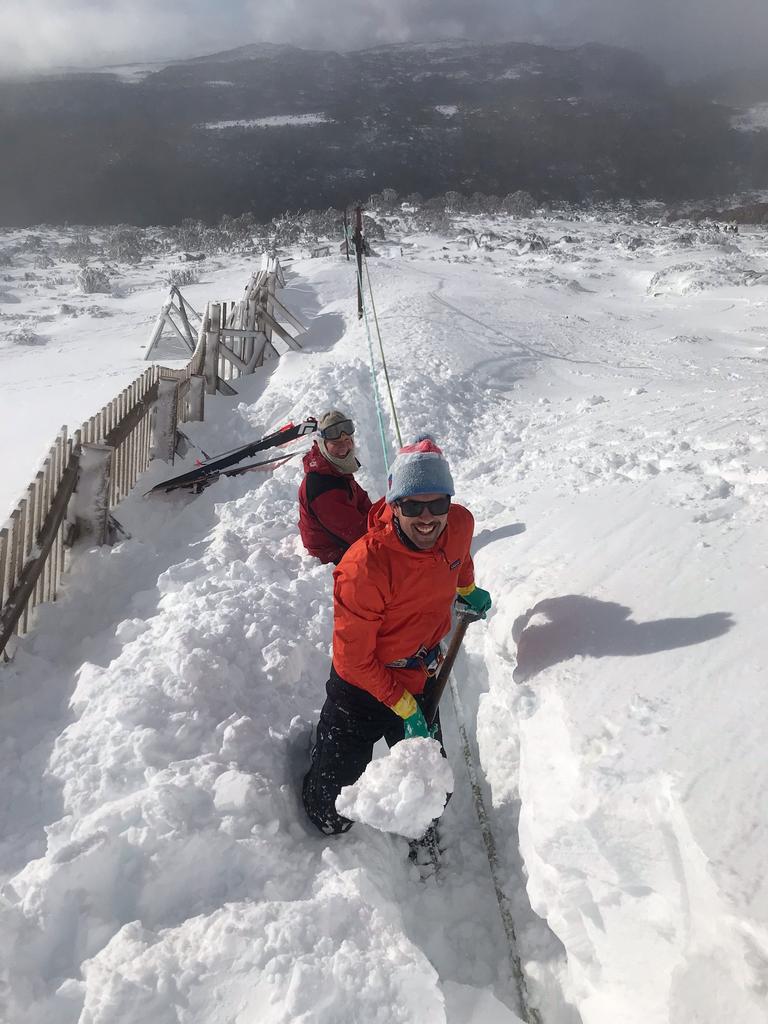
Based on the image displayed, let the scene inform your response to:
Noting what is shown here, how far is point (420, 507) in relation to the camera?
2.40 meters

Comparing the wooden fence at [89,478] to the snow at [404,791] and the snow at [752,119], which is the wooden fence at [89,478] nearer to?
the snow at [404,791]

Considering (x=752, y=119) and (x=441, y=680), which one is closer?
(x=441, y=680)

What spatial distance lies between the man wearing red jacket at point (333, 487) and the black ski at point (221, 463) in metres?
1.77

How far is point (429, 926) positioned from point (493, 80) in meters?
108

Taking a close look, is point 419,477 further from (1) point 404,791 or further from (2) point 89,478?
(2) point 89,478

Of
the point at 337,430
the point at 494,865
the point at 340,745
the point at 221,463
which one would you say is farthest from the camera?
the point at 221,463

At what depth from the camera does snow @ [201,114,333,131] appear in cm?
6412

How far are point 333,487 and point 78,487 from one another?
1911 millimetres

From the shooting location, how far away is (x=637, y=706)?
2.43 meters

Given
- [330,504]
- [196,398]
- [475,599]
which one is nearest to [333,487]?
[330,504]

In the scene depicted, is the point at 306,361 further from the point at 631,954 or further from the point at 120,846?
the point at 631,954

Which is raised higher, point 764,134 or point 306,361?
point 764,134

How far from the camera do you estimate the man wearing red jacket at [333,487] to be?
414 cm

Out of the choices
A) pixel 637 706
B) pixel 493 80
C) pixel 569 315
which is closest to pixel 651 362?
pixel 569 315
